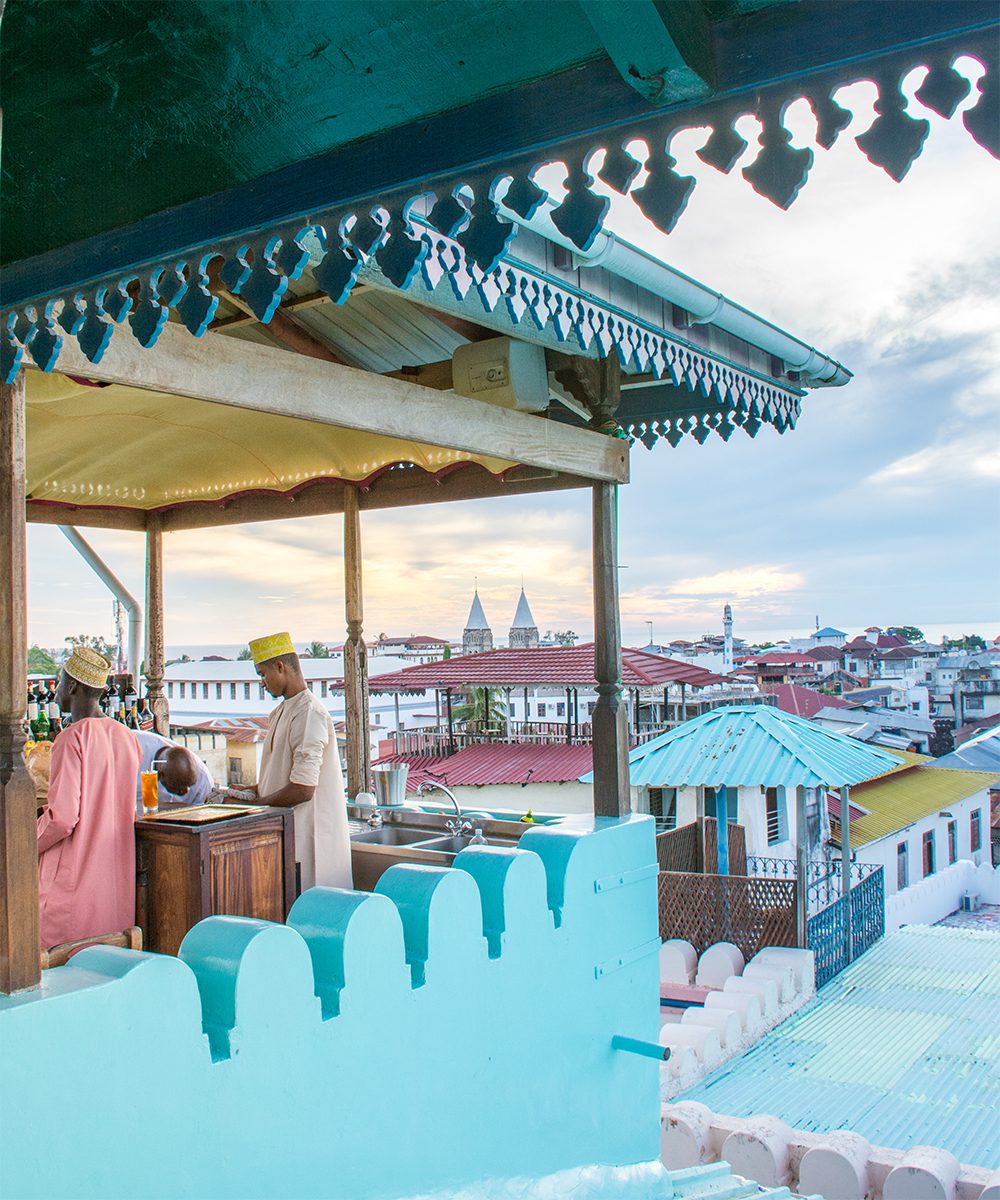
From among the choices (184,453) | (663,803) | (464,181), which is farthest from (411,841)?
(663,803)

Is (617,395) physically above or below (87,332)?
above

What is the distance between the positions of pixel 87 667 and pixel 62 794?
19.0 inches

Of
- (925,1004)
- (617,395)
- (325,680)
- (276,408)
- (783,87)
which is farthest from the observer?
(325,680)

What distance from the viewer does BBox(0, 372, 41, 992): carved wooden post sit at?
2.23m

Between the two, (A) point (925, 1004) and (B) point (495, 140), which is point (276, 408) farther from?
(A) point (925, 1004)

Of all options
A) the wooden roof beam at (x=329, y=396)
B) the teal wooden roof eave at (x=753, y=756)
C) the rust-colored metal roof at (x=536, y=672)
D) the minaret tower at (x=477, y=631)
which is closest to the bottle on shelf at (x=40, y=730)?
the wooden roof beam at (x=329, y=396)

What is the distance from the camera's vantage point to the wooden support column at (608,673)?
4.49m

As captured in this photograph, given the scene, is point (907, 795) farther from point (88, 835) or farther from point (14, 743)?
point (14, 743)

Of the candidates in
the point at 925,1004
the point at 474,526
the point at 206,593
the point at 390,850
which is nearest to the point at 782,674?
the point at 474,526

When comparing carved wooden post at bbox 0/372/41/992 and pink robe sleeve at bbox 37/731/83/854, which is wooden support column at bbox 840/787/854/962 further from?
carved wooden post at bbox 0/372/41/992

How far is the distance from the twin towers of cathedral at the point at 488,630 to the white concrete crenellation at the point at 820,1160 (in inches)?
1693

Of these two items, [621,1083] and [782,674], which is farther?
[782,674]

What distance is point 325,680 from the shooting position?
16766 millimetres

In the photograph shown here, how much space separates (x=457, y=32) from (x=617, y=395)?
11.2ft
